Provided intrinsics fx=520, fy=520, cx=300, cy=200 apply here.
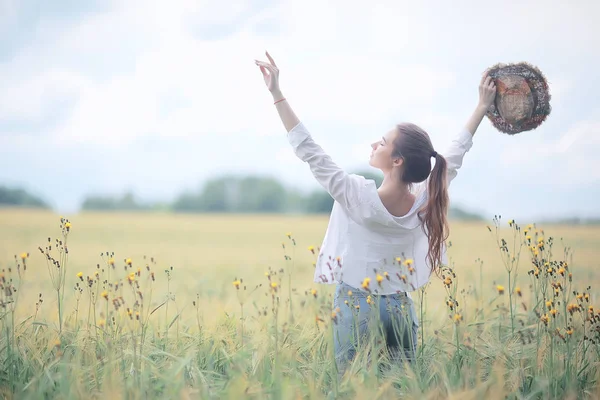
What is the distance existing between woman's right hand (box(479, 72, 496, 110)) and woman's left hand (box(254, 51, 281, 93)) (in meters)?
1.68

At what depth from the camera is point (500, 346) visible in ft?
12.8

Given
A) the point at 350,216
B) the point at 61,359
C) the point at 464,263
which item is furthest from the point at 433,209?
the point at 464,263

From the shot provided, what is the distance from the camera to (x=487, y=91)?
4094mm

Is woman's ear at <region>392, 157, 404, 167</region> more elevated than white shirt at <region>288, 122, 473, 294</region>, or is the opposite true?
woman's ear at <region>392, 157, 404, 167</region>

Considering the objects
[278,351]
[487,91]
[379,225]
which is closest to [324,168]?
[379,225]

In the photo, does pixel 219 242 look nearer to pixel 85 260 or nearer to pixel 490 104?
pixel 85 260

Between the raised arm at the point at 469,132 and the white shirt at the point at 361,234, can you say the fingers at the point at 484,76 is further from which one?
the white shirt at the point at 361,234

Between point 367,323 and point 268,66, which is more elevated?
point 268,66

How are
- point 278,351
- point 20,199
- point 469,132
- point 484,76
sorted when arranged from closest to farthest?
point 278,351 < point 469,132 < point 484,76 < point 20,199

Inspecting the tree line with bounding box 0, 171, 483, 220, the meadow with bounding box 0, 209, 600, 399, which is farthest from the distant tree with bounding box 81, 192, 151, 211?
the meadow with bounding box 0, 209, 600, 399

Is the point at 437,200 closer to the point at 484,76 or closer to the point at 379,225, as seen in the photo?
the point at 379,225

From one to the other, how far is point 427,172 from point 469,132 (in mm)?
766

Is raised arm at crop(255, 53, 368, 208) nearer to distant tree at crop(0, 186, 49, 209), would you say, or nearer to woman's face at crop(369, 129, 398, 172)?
woman's face at crop(369, 129, 398, 172)

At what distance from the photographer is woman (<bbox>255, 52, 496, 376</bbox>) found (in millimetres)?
3449
